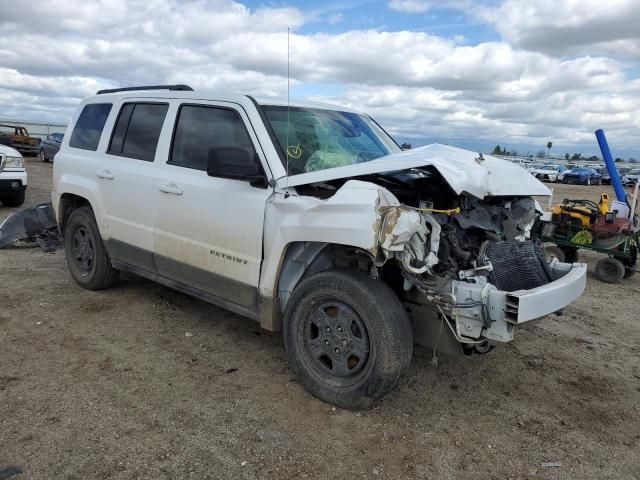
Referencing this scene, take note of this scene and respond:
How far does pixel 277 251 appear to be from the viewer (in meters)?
3.65

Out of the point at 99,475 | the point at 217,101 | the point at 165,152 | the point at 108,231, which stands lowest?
the point at 99,475

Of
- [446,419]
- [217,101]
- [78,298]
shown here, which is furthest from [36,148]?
[446,419]

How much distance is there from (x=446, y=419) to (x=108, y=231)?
3.56 meters

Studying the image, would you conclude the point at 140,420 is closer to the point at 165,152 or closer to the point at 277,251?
the point at 277,251

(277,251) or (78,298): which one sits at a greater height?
(277,251)

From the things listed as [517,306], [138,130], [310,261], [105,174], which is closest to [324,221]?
[310,261]

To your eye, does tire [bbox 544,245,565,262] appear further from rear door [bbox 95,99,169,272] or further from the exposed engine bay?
rear door [bbox 95,99,169,272]

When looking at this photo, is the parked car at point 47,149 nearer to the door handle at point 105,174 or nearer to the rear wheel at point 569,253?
the door handle at point 105,174

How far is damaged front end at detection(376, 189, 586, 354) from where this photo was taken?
3064mm

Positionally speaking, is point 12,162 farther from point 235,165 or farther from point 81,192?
point 235,165

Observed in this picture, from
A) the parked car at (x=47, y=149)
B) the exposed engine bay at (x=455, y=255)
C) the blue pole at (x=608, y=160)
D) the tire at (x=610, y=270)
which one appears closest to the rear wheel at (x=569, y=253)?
the tire at (x=610, y=270)

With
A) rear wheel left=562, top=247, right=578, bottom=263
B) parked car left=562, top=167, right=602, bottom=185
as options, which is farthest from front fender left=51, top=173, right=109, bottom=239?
parked car left=562, top=167, right=602, bottom=185

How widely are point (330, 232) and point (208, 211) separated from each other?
1.22m

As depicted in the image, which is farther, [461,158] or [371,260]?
[461,158]
